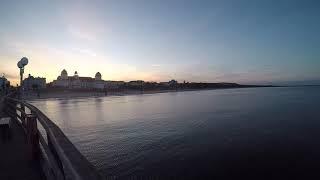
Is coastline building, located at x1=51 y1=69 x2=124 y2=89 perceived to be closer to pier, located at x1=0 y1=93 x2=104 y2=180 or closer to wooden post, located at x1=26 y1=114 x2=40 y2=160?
pier, located at x1=0 y1=93 x2=104 y2=180

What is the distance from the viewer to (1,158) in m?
7.32

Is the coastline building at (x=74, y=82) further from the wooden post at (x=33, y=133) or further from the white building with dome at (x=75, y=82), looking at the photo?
the wooden post at (x=33, y=133)

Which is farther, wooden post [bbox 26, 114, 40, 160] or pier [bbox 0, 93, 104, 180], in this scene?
wooden post [bbox 26, 114, 40, 160]

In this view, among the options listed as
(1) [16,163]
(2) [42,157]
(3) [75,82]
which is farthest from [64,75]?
(2) [42,157]

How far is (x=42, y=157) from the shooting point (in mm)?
6855

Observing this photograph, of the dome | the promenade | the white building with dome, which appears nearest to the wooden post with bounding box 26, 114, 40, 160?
the promenade

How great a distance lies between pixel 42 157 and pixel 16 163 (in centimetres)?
71

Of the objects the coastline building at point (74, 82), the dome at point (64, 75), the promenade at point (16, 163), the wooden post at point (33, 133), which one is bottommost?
the promenade at point (16, 163)

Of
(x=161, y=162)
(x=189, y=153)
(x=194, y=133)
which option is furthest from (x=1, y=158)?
(x=194, y=133)

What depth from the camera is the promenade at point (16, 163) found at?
232 inches

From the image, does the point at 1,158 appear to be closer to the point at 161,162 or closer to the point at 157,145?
the point at 161,162

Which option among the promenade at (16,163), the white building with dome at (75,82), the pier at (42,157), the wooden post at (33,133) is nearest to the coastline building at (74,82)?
the white building with dome at (75,82)

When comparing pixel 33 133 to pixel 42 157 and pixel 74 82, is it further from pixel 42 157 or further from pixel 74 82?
pixel 74 82

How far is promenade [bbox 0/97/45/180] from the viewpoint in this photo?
589cm
